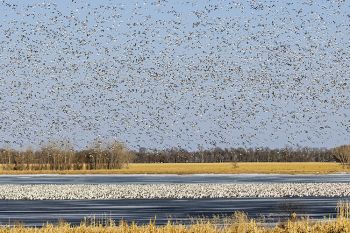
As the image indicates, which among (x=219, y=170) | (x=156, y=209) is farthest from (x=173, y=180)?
(x=219, y=170)

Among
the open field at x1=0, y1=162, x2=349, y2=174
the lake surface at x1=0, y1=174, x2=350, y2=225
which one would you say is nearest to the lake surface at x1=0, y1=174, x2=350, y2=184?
the open field at x1=0, y1=162, x2=349, y2=174

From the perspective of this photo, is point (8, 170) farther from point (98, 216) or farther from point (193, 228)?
point (193, 228)

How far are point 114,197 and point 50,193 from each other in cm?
545

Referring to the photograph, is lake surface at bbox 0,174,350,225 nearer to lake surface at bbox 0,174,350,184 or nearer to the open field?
lake surface at bbox 0,174,350,184

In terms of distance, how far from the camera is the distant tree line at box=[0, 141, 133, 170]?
338ft

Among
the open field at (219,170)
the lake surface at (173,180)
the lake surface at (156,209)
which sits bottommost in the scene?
the lake surface at (156,209)

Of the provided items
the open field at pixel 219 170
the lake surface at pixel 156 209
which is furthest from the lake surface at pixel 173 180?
the lake surface at pixel 156 209

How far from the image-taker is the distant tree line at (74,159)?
338ft

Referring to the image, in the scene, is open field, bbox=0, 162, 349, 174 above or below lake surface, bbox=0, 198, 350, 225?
above

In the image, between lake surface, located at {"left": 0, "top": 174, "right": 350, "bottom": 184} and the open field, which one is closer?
lake surface, located at {"left": 0, "top": 174, "right": 350, "bottom": 184}

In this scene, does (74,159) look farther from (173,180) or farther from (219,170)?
(173,180)

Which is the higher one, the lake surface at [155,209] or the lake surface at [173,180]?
the lake surface at [173,180]

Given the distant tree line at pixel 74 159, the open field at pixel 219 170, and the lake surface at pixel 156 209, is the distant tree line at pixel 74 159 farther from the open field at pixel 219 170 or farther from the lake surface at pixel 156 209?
the lake surface at pixel 156 209

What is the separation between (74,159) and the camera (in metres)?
105
